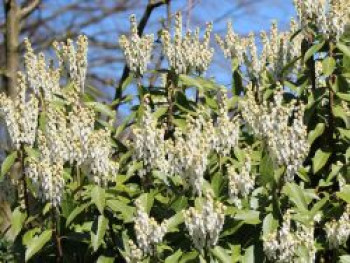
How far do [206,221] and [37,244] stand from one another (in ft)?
3.10

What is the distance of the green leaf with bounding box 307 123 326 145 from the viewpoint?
14.2 ft

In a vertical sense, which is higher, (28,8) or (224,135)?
(28,8)

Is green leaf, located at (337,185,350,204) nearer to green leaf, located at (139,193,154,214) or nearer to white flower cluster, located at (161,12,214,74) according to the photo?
green leaf, located at (139,193,154,214)

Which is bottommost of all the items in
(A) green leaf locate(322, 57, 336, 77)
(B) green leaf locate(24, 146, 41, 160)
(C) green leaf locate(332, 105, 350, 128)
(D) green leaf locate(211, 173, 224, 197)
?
(D) green leaf locate(211, 173, 224, 197)

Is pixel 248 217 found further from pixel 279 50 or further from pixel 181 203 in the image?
pixel 279 50

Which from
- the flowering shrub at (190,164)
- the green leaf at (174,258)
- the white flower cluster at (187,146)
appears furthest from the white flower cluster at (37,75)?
the green leaf at (174,258)

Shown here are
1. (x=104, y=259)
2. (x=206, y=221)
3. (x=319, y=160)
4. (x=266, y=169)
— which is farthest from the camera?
(x=319, y=160)

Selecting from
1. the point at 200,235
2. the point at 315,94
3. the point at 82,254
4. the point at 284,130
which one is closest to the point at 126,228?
the point at 82,254

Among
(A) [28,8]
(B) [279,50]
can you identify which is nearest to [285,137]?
(B) [279,50]

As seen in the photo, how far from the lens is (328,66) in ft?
14.2

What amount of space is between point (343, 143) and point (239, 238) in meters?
0.80

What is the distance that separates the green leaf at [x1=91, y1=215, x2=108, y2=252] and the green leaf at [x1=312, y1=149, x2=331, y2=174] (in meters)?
1.09

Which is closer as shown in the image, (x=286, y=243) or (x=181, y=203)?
(x=286, y=243)

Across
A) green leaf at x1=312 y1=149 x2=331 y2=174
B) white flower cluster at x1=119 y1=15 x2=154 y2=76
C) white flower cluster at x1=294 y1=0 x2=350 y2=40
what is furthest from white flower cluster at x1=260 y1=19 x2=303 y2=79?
white flower cluster at x1=119 y1=15 x2=154 y2=76
